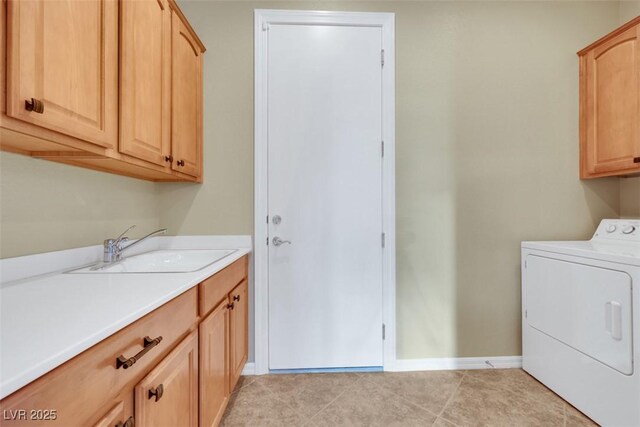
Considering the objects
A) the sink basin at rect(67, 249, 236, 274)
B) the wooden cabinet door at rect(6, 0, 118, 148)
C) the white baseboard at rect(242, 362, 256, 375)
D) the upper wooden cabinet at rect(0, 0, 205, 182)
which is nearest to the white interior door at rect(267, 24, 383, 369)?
the white baseboard at rect(242, 362, 256, 375)

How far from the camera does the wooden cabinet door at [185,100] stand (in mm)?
1579

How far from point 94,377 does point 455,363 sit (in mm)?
2178

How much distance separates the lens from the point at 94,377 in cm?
61

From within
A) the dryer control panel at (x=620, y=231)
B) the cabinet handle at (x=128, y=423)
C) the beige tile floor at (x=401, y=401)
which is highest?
the dryer control panel at (x=620, y=231)

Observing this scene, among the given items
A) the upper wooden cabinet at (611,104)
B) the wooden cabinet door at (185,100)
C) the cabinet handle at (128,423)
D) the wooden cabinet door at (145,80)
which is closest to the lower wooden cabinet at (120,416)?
the cabinet handle at (128,423)

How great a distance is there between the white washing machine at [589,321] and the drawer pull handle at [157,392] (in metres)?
2.04

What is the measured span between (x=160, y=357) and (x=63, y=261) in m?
0.73

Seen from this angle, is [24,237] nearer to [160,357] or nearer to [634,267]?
[160,357]

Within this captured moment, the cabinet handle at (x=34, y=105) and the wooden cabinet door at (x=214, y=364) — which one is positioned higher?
the cabinet handle at (x=34, y=105)

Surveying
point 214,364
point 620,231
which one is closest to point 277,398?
point 214,364

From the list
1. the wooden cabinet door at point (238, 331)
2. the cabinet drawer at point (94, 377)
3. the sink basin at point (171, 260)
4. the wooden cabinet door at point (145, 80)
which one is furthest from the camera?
the wooden cabinet door at point (238, 331)

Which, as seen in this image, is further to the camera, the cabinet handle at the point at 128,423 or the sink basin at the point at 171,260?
the sink basin at the point at 171,260

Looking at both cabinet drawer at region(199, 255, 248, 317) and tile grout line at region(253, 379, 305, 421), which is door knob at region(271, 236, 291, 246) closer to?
cabinet drawer at region(199, 255, 248, 317)

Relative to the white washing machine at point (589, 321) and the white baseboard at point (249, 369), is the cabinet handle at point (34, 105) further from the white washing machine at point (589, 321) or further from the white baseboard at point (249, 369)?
the white washing machine at point (589, 321)
